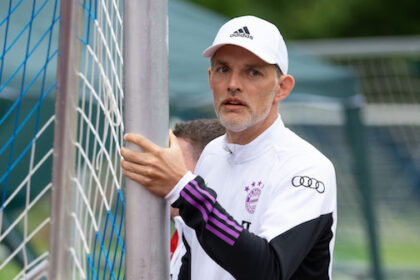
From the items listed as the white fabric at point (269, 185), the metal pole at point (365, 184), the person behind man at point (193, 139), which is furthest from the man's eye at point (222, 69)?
the metal pole at point (365, 184)

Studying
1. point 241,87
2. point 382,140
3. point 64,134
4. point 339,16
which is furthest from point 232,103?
point 339,16

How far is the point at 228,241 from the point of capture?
1.79 meters

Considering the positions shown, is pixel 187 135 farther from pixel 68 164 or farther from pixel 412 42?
pixel 412 42

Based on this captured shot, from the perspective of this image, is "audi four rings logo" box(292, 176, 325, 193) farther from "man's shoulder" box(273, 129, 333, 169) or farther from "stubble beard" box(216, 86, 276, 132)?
"stubble beard" box(216, 86, 276, 132)

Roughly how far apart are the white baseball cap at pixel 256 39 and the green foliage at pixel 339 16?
60.5ft

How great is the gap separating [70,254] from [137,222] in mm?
820

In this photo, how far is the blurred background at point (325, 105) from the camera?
4.66 meters

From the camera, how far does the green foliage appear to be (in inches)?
824

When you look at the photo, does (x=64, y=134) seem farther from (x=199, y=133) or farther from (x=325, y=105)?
(x=325, y=105)

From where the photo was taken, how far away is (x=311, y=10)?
834 inches

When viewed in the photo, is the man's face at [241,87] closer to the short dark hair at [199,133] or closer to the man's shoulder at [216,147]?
the man's shoulder at [216,147]

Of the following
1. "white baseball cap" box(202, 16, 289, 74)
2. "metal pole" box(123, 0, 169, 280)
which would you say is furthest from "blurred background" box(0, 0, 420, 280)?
"metal pole" box(123, 0, 169, 280)

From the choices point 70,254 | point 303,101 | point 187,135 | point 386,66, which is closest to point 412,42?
point 386,66

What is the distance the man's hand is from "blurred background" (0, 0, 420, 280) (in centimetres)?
76
